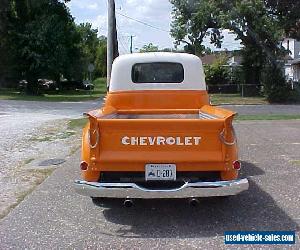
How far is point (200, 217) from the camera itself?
18.9ft

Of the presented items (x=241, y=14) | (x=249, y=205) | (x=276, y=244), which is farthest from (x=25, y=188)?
(x=241, y=14)

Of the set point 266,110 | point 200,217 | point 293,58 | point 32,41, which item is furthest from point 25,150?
point 293,58

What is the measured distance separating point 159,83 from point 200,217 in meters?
2.88

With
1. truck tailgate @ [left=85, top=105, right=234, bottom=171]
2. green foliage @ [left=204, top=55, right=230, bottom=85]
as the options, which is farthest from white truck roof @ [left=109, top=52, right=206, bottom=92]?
green foliage @ [left=204, top=55, right=230, bottom=85]

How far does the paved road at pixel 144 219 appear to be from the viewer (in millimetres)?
4980

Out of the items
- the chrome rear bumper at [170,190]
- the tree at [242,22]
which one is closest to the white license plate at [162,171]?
the chrome rear bumper at [170,190]

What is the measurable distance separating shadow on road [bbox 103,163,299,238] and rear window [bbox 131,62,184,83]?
2354mm

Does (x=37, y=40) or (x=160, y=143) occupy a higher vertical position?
(x=37, y=40)

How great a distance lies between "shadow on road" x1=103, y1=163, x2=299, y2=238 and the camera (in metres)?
5.28

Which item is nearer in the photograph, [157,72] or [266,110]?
[157,72]

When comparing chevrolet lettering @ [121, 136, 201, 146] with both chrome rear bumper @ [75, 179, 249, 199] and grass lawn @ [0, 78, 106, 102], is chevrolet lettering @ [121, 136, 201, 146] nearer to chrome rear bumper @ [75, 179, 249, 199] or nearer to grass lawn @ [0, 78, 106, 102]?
chrome rear bumper @ [75, 179, 249, 199]

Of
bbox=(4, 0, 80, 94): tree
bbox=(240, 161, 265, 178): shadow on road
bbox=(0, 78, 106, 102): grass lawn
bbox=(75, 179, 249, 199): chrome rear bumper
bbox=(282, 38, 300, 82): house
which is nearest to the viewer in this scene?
bbox=(75, 179, 249, 199): chrome rear bumper

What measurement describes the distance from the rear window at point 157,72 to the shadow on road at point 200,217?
2.35 m

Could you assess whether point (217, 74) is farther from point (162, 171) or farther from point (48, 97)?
point (162, 171)
